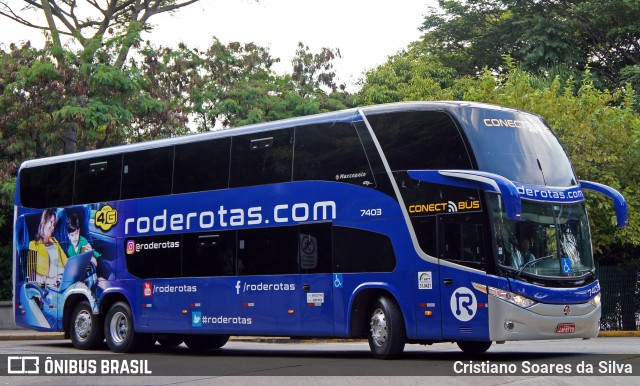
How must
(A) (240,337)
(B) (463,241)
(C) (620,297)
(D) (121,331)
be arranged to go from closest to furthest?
(B) (463,241) < (D) (121,331) < (A) (240,337) < (C) (620,297)

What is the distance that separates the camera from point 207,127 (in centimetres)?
3944

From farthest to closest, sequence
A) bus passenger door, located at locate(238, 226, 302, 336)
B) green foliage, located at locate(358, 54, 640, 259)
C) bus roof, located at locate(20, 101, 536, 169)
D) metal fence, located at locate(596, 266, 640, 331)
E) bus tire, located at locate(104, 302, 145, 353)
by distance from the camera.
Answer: metal fence, located at locate(596, 266, 640, 331)
green foliage, located at locate(358, 54, 640, 259)
bus tire, located at locate(104, 302, 145, 353)
bus passenger door, located at locate(238, 226, 302, 336)
bus roof, located at locate(20, 101, 536, 169)

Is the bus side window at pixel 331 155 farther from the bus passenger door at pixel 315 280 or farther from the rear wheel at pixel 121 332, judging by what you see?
the rear wheel at pixel 121 332

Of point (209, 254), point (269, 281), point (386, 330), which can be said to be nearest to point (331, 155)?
point (269, 281)

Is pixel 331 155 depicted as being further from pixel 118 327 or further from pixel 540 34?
pixel 540 34

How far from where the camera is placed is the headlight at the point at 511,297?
51.5 feet

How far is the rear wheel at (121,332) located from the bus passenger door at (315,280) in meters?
4.71

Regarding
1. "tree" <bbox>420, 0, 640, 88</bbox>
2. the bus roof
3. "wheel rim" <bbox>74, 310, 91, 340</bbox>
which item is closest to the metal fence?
the bus roof

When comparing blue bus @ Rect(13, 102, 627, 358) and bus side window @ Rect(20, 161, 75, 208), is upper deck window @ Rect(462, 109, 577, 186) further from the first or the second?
bus side window @ Rect(20, 161, 75, 208)

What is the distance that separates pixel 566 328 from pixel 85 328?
10.9 meters

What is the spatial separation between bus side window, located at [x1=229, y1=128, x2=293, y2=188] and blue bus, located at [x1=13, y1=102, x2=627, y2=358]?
3 centimetres

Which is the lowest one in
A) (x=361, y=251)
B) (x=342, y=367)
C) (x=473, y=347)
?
(x=342, y=367)

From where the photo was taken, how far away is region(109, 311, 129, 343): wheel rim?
21.7 m

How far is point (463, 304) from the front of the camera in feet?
52.7
